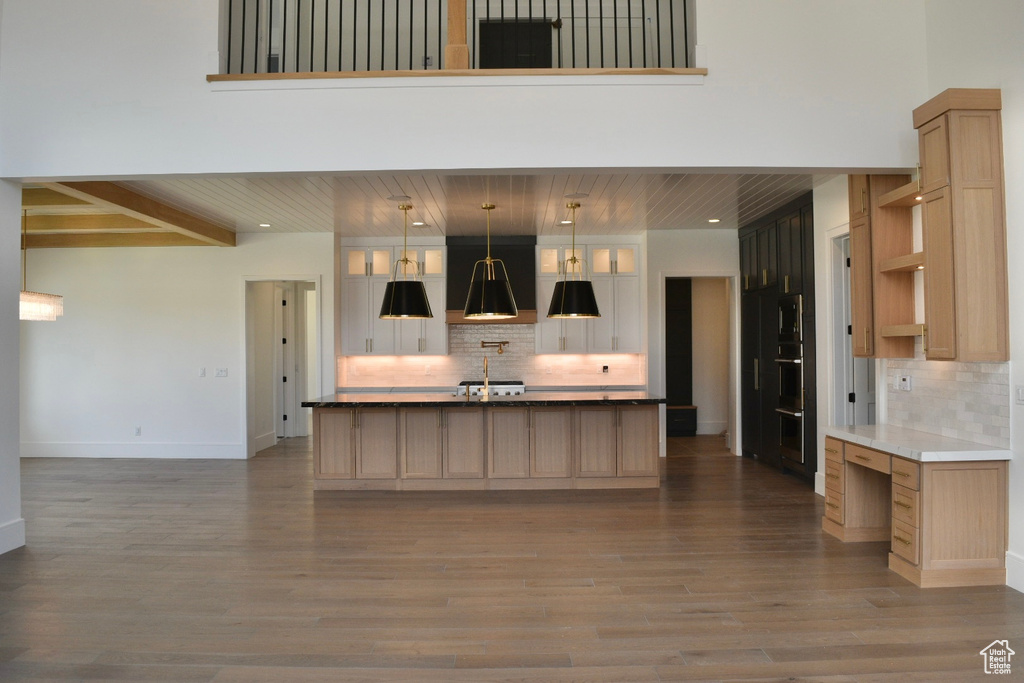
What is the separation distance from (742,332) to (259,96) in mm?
5804

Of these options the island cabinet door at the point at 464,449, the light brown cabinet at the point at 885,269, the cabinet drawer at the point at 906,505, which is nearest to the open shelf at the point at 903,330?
the light brown cabinet at the point at 885,269

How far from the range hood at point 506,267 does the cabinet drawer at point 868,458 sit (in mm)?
4528

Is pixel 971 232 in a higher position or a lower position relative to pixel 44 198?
lower

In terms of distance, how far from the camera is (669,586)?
12.0ft

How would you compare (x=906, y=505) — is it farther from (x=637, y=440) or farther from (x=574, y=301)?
(x=574, y=301)

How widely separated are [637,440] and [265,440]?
5336 millimetres

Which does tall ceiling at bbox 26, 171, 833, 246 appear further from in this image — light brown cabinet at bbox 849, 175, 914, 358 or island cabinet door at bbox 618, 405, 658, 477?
island cabinet door at bbox 618, 405, 658, 477

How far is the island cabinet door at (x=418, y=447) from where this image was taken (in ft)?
20.2

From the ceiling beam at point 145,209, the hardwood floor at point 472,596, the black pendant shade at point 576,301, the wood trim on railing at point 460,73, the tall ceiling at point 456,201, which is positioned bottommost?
the hardwood floor at point 472,596

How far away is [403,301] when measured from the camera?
229 inches

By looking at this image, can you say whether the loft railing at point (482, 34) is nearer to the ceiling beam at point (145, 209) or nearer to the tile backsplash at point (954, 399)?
the ceiling beam at point (145, 209)

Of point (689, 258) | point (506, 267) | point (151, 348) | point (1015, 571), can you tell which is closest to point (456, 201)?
point (506, 267)

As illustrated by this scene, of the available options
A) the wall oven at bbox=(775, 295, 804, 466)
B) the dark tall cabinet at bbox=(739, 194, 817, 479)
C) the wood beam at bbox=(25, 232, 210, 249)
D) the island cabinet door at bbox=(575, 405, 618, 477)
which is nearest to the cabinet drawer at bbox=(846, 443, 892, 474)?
the dark tall cabinet at bbox=(739, 194, 817, 479)

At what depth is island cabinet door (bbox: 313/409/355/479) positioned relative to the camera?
6191 millimetres
